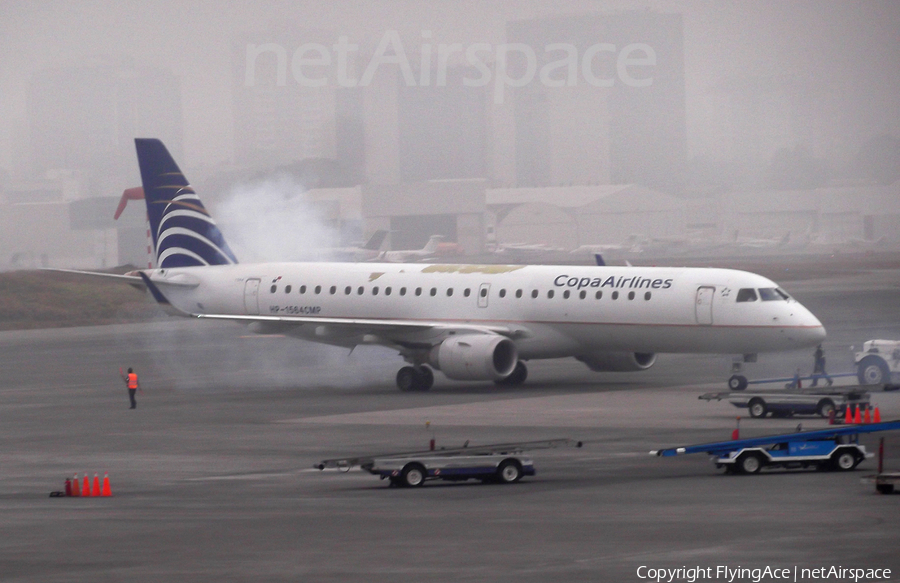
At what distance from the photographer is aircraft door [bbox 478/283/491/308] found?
4675 cm

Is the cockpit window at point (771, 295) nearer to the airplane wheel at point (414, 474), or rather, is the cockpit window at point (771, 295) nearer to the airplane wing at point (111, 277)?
the airplane wheel at point (414, 474)

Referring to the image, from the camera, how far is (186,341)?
7619 centimetres

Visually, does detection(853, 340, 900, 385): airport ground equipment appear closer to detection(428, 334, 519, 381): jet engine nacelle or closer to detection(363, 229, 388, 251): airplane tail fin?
detection(428, 334, 519, 381): jet engine nacelle

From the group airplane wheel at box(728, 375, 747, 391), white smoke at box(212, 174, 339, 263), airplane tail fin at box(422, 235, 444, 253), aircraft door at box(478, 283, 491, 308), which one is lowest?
airplane wheel at box(728, 375, 747, 391)

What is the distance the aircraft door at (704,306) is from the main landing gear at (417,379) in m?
9.25

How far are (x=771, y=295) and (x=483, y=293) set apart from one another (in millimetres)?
9668

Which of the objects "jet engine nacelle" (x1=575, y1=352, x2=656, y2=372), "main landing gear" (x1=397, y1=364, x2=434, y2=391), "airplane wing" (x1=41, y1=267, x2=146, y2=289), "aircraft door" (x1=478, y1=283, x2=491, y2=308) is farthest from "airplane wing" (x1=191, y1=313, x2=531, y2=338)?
"airplane wing" (x1=41, y1=267, x2=146, y2=289)

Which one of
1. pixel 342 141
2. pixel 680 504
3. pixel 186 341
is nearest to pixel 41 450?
pixel 680 504

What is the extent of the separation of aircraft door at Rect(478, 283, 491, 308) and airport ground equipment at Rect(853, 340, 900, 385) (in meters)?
12.3

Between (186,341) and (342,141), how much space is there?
5255 cm

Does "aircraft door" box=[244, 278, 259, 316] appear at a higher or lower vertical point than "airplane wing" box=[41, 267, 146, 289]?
lower

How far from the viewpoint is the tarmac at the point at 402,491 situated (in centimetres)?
1848

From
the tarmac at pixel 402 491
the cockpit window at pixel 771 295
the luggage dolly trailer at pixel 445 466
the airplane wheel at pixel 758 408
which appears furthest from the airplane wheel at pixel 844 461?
the cockpit window at pixel 771 295

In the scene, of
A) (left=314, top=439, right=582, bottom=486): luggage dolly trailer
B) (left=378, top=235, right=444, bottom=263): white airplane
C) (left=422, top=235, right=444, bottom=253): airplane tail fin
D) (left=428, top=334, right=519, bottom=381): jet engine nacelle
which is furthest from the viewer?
(left=422, top=235, right=444, bottom=253): airplane tail fin
